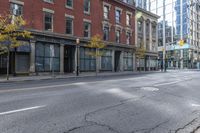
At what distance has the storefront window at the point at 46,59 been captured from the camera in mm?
24953

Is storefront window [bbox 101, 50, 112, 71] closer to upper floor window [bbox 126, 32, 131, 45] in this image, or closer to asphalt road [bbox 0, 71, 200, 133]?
upper floor window [bbox 126, 32, 131, 45]

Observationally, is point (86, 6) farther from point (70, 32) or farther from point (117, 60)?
point (117, 60)

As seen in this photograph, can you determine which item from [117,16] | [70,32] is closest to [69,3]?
[70,32]

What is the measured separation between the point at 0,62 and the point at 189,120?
21.6 meters

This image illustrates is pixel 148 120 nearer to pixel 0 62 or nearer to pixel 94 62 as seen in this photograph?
pixel 0 62

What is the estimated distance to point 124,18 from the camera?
3816 centimetres

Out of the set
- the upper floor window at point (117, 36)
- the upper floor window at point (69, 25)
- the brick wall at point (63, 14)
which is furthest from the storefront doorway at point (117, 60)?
the upper floor window at point (69, 25)

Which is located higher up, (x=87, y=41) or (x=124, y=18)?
(x=124, y=18)

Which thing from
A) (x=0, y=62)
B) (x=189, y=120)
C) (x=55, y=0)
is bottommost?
(x=189, y=120)

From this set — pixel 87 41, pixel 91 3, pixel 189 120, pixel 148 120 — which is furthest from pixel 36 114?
pixel 91 3

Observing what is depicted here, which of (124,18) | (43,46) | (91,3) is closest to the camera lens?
(43,46)

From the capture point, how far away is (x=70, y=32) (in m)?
28.6

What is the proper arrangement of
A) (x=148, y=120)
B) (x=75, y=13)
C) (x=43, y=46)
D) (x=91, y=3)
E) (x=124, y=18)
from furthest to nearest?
(x=124, y=18)
(x=91, y=3)
(x=75, y=13)
(x=43, y=46)
(x=148, y=120)

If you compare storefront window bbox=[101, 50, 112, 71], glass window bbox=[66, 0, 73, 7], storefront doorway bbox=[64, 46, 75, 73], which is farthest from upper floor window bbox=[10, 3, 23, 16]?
storefront window bbox=[101, 50, 112, 71]
